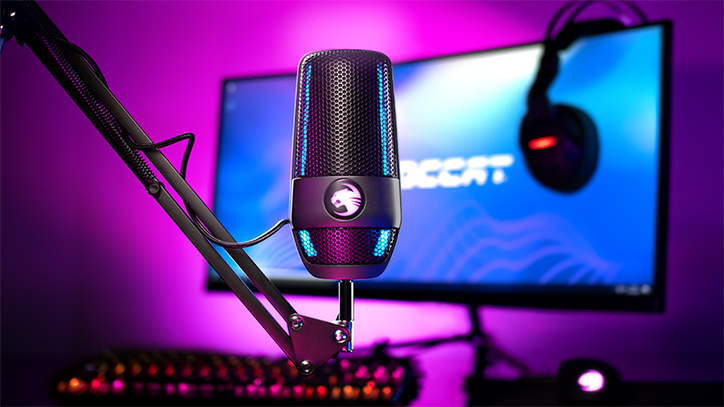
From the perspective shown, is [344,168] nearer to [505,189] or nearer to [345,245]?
[345,245]

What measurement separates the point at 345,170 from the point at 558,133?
50 centimetres

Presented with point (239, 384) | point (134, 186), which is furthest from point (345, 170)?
point (134, 186)

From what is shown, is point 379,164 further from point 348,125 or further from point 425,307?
point 425,307

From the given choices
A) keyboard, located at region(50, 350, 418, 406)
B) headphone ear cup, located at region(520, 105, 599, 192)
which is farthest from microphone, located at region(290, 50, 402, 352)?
headphone ear cup, located at region(520, 105, 599, 192)

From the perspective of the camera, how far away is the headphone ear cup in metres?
0.78

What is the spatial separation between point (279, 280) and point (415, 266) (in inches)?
10.0

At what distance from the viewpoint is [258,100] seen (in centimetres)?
105

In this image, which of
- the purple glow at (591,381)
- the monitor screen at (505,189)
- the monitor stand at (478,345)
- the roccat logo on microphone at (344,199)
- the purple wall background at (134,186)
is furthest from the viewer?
the purple wall background at (134,186)

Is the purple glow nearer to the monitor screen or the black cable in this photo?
the monitor screen

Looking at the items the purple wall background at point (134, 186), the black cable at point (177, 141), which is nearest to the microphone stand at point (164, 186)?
the black cable at point (177, 141)

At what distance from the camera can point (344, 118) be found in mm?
389

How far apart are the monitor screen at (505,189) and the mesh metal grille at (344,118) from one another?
491 millimetres

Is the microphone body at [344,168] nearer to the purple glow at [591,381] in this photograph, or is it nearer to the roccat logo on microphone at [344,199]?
the roccat logo on microphone at [344,199]

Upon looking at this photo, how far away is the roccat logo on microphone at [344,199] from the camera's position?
0.37 m
